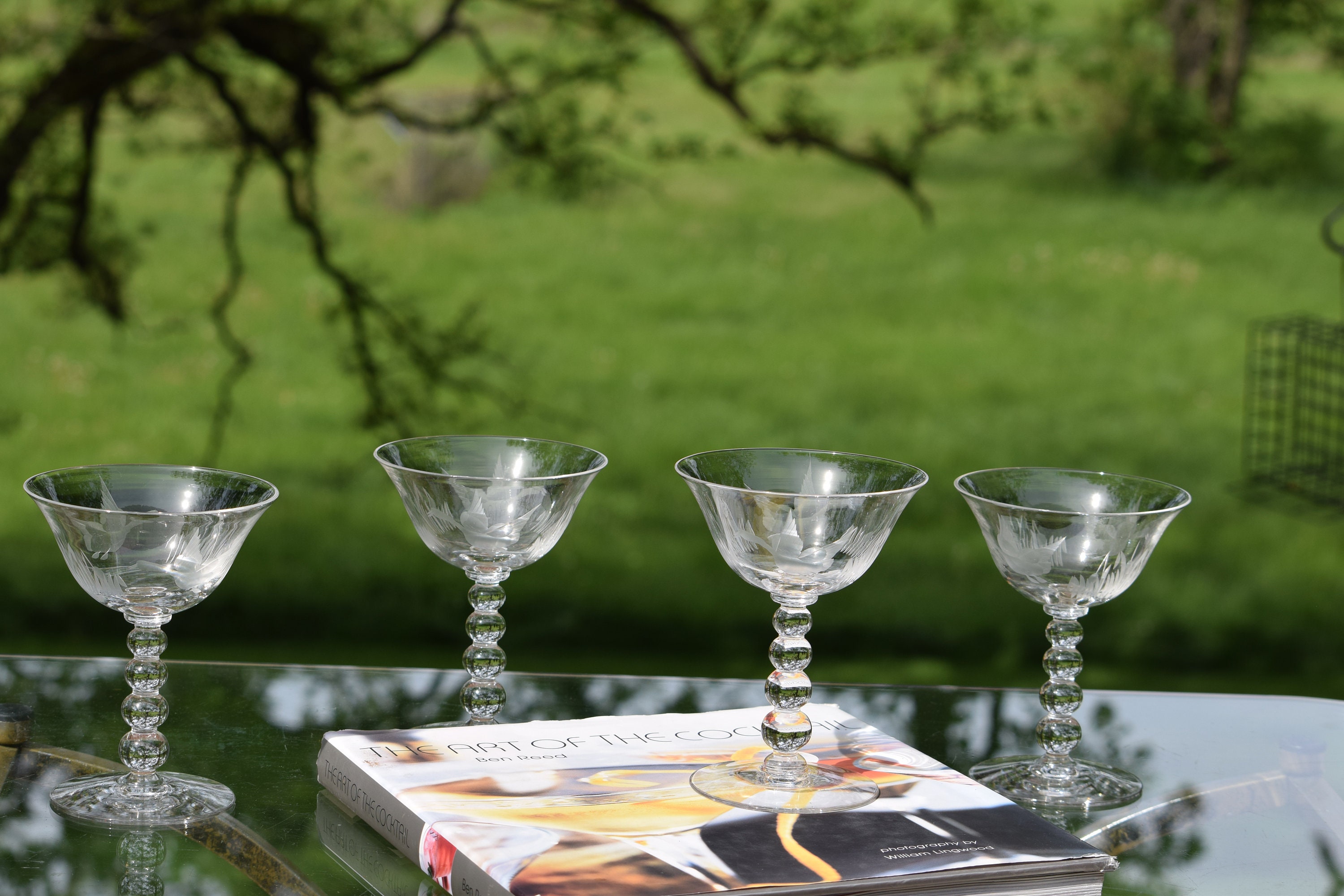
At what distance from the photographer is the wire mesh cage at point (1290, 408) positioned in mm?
2707

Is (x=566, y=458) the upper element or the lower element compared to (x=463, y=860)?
upper

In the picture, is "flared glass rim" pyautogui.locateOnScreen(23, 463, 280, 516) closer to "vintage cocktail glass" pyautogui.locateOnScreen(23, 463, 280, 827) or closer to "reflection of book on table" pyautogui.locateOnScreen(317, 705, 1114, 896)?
"vintage cocktail glass" pyautogui.locateOnScreen(23, 463, 280, 827)

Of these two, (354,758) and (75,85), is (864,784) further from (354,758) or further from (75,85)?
(75,85)

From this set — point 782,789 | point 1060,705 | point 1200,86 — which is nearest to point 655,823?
point 782,789

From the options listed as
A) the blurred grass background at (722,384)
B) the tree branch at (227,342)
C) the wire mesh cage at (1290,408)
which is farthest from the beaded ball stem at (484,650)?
the tree branch at (227,342)

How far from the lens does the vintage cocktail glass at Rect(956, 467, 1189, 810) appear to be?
39.3 inches

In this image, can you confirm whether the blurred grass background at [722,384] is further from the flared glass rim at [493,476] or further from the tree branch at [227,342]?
the flared glass rim at [493,476]

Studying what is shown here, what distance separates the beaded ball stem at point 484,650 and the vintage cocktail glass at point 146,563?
180 millimetres

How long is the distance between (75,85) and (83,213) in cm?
29

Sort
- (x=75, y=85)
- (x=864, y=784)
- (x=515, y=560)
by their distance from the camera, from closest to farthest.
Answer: (x=864, y=784), (x=515, y=560), (x=75, y=85)

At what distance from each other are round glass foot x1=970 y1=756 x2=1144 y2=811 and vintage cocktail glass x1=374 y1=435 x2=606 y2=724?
0.38 meters

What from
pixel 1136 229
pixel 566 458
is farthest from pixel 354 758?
pixel 1136 229

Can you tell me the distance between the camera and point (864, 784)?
941mm

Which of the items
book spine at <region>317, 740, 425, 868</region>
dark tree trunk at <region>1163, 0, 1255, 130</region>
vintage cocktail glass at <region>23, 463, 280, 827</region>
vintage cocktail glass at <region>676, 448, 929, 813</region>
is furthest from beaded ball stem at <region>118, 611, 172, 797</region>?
dark tree trunk at <region>1163, 0, 1255, 130</region>
